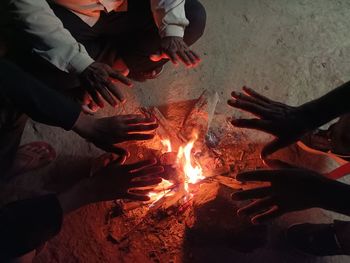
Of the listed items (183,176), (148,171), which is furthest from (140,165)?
(183,176)

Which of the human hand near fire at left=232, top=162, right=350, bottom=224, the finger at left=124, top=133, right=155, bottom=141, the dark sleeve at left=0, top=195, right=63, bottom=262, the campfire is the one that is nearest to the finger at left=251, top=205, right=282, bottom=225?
the human hand near fire at left=232, top=162, right=350, bottom=224

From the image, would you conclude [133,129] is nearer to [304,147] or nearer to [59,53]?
[59,53]

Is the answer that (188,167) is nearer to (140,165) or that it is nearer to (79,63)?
(140,165)

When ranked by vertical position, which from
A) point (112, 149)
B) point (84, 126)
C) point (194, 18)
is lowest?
point (112, 149)

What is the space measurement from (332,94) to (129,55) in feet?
5.29

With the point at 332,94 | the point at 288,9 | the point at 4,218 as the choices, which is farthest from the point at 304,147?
the point at 4,218

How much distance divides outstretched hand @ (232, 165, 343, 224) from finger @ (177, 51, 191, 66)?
0.98 meters

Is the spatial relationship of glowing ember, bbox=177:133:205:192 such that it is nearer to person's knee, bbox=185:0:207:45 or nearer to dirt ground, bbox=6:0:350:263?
dirt ground, bbox=6:0:350:263

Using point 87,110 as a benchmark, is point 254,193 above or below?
above

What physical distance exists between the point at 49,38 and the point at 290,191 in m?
1.72

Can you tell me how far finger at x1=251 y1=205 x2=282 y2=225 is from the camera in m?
1.98

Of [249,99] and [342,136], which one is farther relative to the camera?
[342,136]

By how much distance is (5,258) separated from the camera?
197 cm

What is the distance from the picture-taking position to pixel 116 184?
7.03ft
